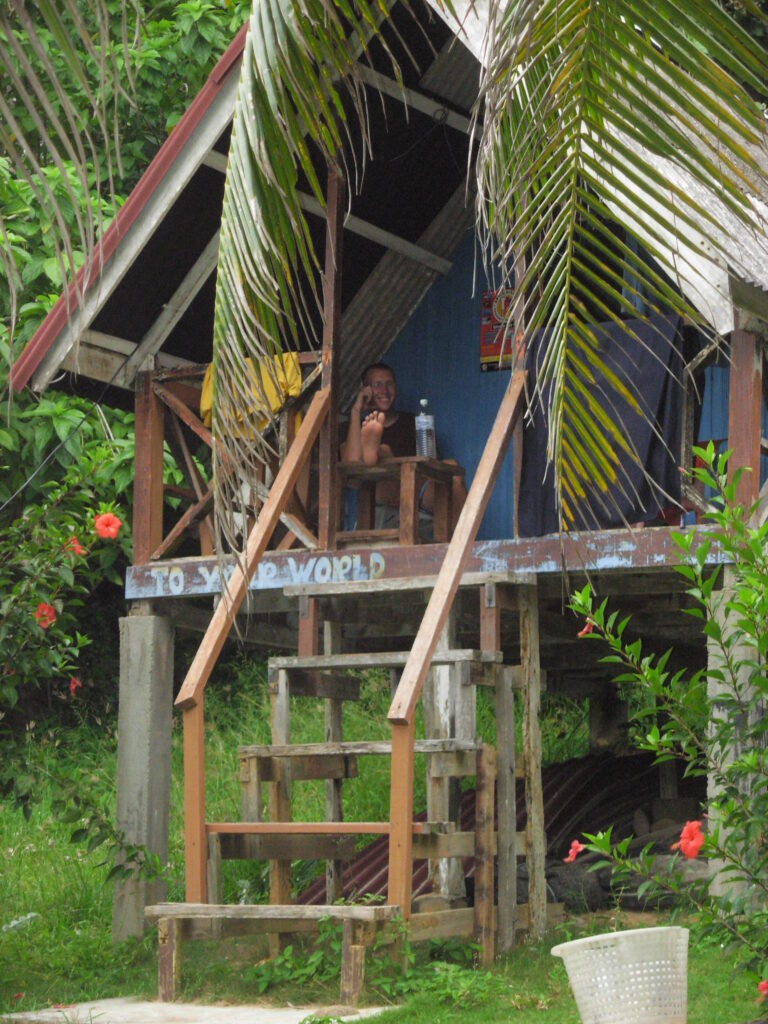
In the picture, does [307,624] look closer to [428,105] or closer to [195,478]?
[195,478]

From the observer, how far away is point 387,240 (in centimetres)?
1092

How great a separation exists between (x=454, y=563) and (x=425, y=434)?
2.43 metres

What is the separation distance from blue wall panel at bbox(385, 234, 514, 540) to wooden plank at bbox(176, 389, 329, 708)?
1745 millimetres

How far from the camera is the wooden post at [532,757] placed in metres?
8.84

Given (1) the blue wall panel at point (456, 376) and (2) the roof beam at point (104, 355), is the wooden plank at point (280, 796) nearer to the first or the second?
(1) the blue wall panel at point (456, 376)

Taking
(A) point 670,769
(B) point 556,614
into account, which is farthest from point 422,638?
(A) point 670,769

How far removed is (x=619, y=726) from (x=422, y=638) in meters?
5.97

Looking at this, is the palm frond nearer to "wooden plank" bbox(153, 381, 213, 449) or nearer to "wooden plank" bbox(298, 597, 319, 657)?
"wooden plank" bbox(298, 597, 319, 657)

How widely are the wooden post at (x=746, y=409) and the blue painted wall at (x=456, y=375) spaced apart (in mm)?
2546

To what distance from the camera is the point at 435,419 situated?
1096 centimetres

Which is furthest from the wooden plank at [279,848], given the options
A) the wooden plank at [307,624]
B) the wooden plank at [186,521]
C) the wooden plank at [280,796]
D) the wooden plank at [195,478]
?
the wooden plank at [195,478]

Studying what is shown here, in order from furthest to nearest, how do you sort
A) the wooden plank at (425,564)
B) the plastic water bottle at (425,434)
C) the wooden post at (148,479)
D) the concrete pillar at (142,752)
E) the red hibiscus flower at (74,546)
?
the plastic water bottle at (425,434)
the wooden post at (148,479)
the concrete pillar at (142,752)
the wooden plank at (425,564)
the red hibiscus flower at (74,546)

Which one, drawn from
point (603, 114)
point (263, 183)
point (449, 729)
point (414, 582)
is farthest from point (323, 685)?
point (603, 114)

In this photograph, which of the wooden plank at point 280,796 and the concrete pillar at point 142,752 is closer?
the wooden plank at point 280,796
